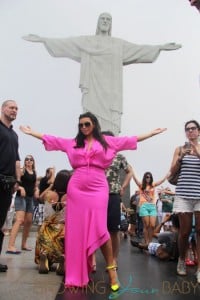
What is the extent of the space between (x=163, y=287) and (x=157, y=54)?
37.3ft

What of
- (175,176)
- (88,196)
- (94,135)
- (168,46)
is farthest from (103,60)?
(88,196)

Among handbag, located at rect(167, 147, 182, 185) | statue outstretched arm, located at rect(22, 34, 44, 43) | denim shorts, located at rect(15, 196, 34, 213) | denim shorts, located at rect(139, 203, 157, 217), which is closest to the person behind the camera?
handbag, located at rect(167, 147, 182, 185)

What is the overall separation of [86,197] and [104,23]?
462 inches

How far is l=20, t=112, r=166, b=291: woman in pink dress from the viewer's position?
12.7ft

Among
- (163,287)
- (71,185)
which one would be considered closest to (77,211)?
(71,185)

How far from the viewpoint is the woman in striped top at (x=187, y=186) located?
15.1ft

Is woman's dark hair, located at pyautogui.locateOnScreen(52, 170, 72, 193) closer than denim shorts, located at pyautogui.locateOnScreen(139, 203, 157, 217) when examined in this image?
Yes

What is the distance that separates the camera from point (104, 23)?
14820mm

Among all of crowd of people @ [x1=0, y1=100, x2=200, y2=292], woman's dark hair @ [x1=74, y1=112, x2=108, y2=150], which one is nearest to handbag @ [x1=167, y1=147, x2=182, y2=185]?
crowd of people @ [x1=0, y1=100, x2=200, y2=292]

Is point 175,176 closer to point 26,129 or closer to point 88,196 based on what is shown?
point 88,196

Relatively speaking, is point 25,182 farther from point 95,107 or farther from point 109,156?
point 95,107

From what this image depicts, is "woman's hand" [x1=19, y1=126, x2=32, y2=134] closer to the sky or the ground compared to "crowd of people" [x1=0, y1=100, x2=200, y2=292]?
closer to the sky

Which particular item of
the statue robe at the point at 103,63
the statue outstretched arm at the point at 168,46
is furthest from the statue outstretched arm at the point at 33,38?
the statue outstretched arm at the point at 168,46

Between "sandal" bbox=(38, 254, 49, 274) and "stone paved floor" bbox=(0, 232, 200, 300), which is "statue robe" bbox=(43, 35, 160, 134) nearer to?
"stone paved floor" bbox=(0, 232, 200, 300)
